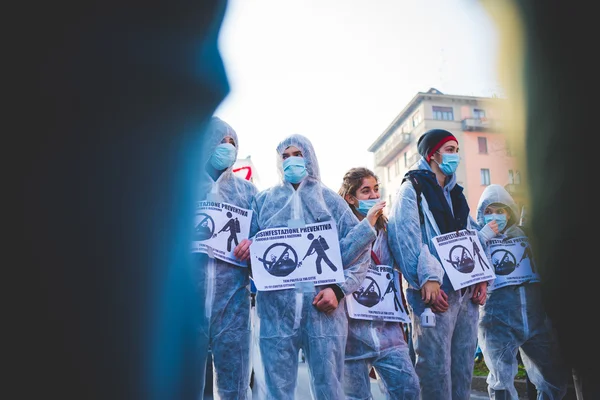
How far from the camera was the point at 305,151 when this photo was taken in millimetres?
3484

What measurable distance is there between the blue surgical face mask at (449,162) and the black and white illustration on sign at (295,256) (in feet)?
3.91

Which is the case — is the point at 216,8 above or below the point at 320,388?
above

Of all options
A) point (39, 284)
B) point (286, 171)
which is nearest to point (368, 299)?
point (286, 171)

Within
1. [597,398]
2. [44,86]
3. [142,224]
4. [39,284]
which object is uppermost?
[44,86]

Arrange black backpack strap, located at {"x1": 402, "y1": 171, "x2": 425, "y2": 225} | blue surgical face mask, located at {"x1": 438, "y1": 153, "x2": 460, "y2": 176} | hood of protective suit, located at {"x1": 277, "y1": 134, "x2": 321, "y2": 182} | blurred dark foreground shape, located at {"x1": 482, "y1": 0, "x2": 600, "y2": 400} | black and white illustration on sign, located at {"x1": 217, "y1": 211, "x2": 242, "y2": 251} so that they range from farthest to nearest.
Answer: blue surgical face mask, located at {"x1": 438, "y1": 153, "x2": 460, "y2": 176}
black backpack strap, located at {"x1": 402, "y1": 171, "x2": 425, "y2": 225}
hood of protective suit, located at {"x1": 277, "y1": 134, "x2": 321, "y2": 182}
black and white illustration on sign, located at {"x1": 217, "y1": 211, "x2": 242, "y2": 251}
blurred dark foreground shape, located at {"x1": 482, "y1": 0, "x2": 600, "y2": 400}

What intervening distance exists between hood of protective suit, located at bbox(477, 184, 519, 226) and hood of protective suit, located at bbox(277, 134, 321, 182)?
7.31ft

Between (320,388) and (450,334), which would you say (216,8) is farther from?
(450,334)

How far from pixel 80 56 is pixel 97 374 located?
88 cm

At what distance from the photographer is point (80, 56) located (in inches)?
53.1

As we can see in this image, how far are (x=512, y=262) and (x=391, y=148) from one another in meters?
35.3

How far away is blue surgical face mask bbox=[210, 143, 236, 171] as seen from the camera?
3326 mm

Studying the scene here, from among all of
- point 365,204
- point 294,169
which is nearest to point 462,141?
point 365,204

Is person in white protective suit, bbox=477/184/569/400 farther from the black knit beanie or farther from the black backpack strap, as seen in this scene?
the black knit beanie

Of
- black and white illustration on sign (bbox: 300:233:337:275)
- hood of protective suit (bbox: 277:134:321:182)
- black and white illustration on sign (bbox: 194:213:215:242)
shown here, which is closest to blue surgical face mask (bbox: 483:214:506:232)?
→ hood of protective suit (bbox: 277:134:321:182)
